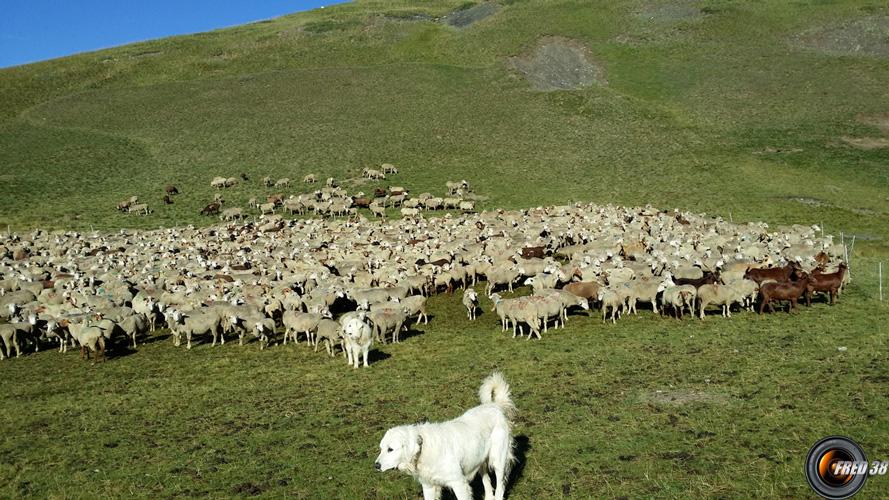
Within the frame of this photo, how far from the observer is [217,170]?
56094 millimetres

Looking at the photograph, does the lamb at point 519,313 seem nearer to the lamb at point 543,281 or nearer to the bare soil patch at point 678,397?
the lamb at point 543,281

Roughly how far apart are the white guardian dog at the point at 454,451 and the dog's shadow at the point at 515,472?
0.59m

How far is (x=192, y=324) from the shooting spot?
70.4 ft

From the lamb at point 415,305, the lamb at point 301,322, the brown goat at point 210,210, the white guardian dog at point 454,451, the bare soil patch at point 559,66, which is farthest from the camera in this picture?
the bare soil patch at point 559,66

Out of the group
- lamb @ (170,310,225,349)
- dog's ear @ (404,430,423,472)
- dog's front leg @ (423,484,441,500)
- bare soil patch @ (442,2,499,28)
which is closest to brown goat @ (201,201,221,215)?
lamb @ (170,310,225,349)

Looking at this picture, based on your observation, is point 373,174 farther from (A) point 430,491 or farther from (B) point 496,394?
(A) point 430,491

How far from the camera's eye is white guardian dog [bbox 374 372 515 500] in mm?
8594

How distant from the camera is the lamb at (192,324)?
21453 millimetres

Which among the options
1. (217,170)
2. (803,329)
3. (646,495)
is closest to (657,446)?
(646,495)

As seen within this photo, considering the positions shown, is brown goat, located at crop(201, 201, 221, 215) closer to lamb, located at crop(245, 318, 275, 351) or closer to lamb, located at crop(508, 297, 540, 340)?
lamb, located at crop(245, 318, 275, 351)

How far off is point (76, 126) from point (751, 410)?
71911 millimetres

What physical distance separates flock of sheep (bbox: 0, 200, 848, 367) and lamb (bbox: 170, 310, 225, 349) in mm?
51

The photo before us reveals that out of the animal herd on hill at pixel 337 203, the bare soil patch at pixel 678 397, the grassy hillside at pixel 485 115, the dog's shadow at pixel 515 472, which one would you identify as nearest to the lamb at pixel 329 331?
the dog's shadow at pixel 515 472

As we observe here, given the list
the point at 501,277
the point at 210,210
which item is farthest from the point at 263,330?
the point at 210,210
